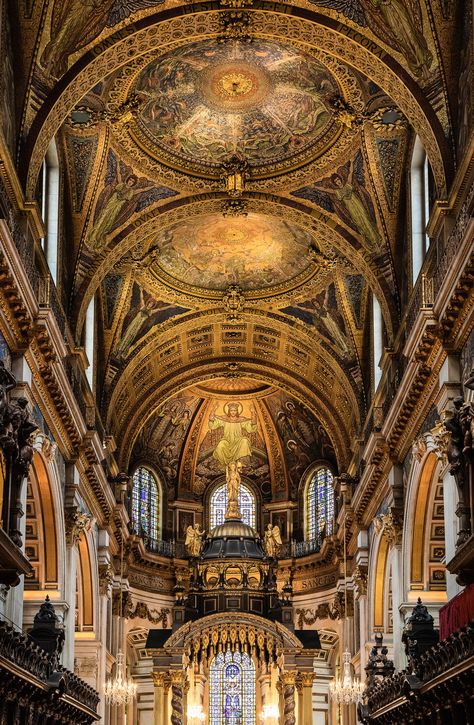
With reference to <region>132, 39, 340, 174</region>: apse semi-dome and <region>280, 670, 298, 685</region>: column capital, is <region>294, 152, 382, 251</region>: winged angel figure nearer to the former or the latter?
<region>132, 39, 340, 174</region>: apse semi-dome

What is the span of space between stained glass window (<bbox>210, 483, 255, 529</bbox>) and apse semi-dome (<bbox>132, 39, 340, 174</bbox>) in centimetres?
1870

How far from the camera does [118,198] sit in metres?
28.4

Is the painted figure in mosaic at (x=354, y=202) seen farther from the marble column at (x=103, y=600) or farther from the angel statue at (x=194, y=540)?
the angel statue at (x=194, y=540)

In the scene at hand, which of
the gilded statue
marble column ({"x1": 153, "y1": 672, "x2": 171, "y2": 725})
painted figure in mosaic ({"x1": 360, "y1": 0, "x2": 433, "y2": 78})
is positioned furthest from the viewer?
the gilded statue

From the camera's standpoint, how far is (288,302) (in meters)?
34.8

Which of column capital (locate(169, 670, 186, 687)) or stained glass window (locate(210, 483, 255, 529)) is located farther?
stained glass window (locate(210, 483, 255, 529))

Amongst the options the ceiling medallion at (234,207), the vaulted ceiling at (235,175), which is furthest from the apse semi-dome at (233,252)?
the ceiling medallion at (234,207)

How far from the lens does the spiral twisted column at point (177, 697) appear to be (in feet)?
118

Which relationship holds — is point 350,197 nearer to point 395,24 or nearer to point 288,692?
point 395,24

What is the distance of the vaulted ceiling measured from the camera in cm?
2211

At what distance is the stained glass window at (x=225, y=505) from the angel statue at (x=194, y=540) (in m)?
2.86

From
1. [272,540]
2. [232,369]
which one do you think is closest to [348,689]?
[272,540]

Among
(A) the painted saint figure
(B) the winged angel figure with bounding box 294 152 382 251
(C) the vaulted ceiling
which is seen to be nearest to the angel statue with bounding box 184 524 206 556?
(A) the painted saint figure

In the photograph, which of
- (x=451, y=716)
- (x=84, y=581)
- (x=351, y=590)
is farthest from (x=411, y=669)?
(x=351, y=590)
